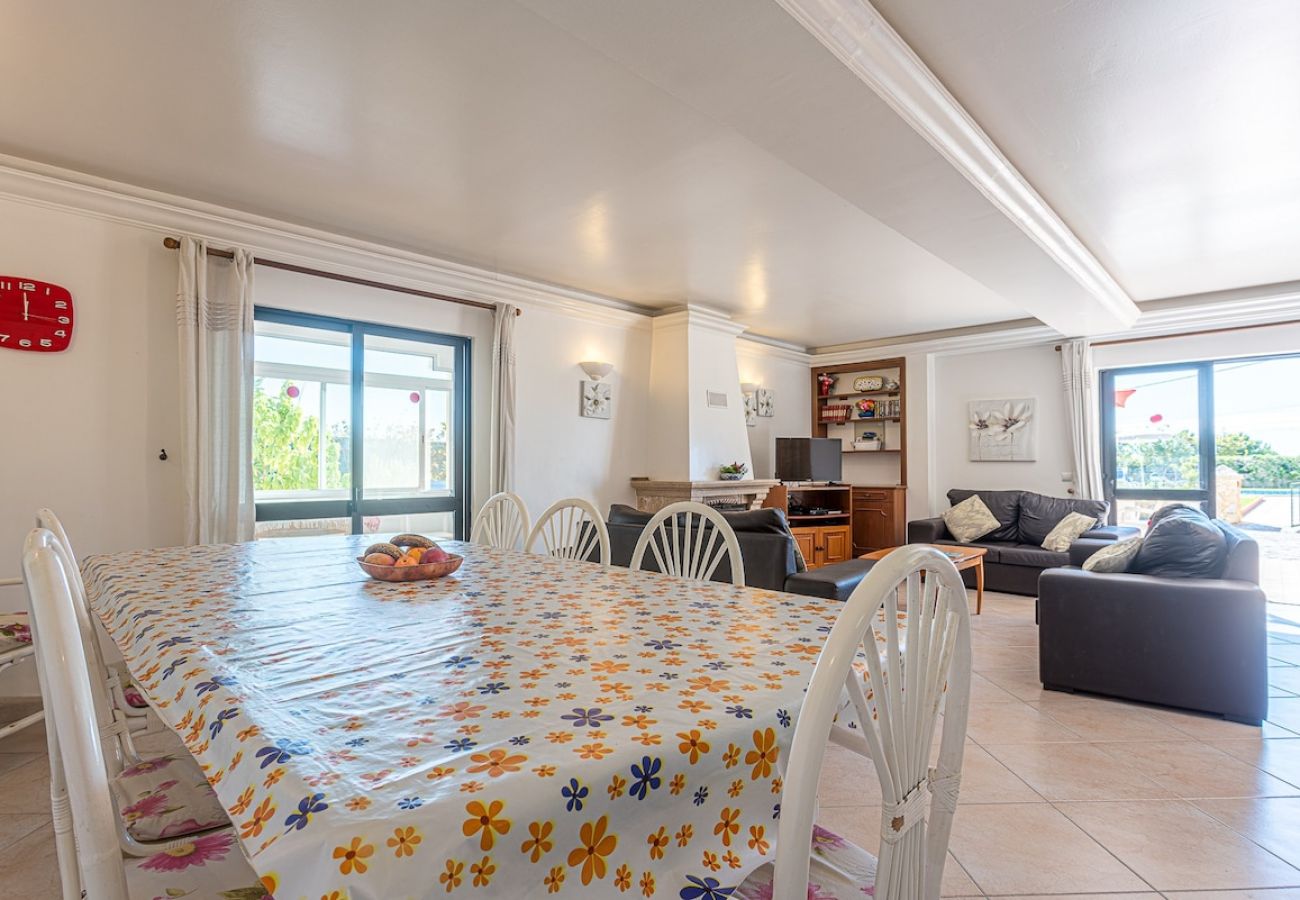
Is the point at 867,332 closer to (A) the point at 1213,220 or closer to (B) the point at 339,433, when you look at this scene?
(A) the point at 1213,220

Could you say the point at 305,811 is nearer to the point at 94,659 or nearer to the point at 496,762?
the point at 496,762

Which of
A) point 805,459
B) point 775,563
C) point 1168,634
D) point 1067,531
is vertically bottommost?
point 1168,634

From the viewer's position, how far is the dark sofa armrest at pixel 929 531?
6250mm

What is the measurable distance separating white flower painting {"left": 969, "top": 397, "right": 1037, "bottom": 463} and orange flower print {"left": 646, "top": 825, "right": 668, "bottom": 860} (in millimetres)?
7092

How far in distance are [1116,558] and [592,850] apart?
141 inches

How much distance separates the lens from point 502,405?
15.5ft

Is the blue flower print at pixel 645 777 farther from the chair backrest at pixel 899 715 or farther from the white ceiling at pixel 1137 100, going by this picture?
the white ceiling at pixel 1137 100

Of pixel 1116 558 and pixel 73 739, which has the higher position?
pixel 73 739

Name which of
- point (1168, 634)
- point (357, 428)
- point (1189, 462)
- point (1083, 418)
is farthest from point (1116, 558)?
point (357, 428)

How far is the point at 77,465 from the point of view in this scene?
3189mm

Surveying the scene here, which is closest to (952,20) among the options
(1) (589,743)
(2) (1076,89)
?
(2) (1076,89)

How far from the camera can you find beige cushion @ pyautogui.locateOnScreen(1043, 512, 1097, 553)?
18.5 ft

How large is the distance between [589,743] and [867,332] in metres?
6.95

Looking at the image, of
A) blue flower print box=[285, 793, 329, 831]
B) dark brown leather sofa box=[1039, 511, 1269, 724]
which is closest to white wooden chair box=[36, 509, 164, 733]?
blue flower print box=[285, 793, 329, 831]
